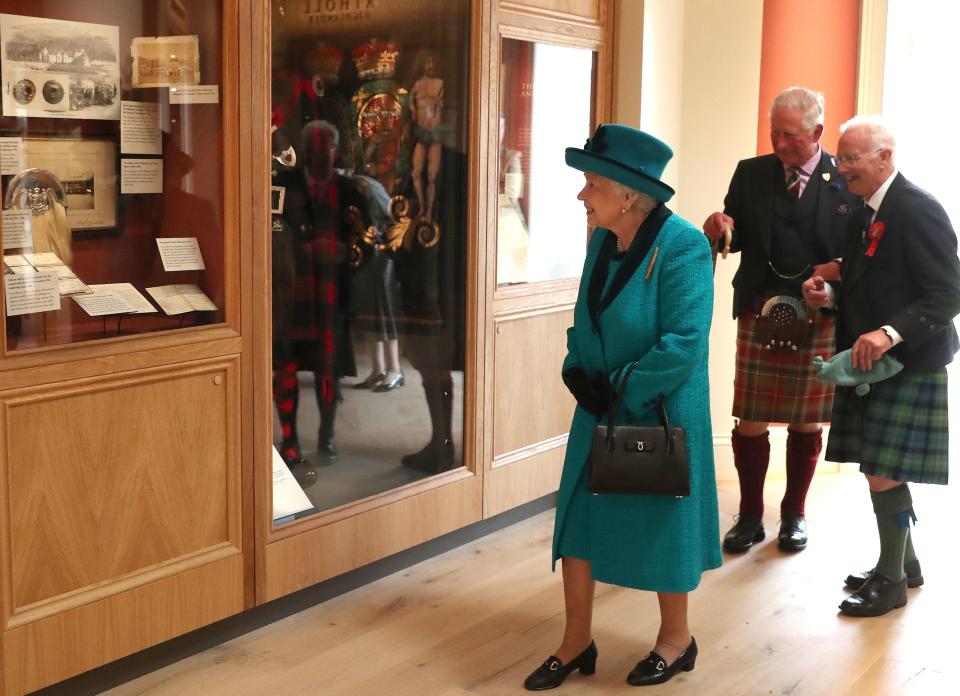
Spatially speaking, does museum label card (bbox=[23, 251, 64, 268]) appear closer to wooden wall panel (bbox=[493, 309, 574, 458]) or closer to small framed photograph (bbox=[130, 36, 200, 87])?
small framed photograph (bbox=[130, 36, 200, 87])

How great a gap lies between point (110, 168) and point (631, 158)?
1255mm

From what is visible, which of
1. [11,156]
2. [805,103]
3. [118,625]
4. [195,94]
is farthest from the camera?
[805,103]

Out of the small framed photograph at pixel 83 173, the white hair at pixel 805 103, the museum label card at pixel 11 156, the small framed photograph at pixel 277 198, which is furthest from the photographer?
the white hair at pixel 805 103

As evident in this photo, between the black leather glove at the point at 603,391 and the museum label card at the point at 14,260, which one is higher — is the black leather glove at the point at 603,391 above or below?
below

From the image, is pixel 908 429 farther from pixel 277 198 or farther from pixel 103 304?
→ pixel 103 304

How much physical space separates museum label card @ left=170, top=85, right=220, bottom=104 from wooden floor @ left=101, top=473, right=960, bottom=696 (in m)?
1.46

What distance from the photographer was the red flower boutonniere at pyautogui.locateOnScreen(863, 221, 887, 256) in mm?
3355

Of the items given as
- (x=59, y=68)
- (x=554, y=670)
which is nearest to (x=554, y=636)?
(x=554, y=670)

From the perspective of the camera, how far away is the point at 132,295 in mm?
2811

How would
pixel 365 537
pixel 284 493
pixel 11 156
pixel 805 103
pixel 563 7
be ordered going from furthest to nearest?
pixel 563 7
pixel 805 103
pixel 365 537
pixel 284 493
pixel 11 156

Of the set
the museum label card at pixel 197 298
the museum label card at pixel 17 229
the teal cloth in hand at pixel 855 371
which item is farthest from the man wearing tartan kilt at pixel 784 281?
the museum label card at pixel 17 229

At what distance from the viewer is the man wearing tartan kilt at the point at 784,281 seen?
12.5ft

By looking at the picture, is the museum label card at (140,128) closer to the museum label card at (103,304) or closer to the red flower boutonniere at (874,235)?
the museum label card at (103,304)

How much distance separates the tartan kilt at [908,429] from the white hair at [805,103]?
0.92 meters
